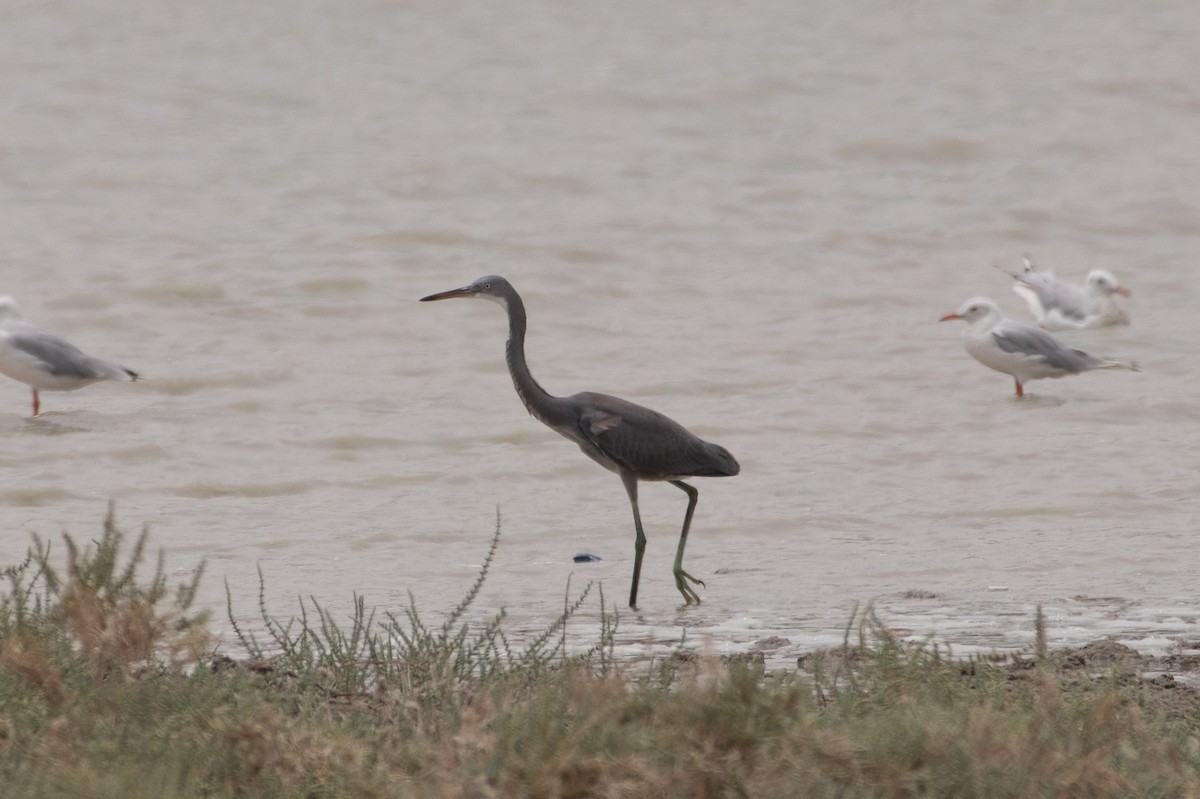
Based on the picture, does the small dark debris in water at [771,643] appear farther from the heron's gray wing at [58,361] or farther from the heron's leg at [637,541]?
the heron's gray wing at [58,361]

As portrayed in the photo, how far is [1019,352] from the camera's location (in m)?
13.5

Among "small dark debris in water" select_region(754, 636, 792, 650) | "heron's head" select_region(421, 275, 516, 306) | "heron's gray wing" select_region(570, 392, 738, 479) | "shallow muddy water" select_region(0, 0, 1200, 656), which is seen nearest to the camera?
"small dark debris in water" select_region(754, 636, 792, 650)

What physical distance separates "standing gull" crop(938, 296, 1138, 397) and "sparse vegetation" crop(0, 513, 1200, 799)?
9037 mm

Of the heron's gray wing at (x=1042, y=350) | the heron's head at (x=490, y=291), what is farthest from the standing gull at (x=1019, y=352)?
the heron's head at (x=490, y=291)

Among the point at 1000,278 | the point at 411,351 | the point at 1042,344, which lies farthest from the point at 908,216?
the point at 411,351

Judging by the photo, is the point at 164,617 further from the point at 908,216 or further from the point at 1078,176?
the point at 1078,176

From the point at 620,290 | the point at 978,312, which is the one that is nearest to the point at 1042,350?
the point at 978,312

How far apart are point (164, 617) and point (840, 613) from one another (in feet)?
10.3

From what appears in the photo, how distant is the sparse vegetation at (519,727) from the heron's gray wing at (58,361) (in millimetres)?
7780

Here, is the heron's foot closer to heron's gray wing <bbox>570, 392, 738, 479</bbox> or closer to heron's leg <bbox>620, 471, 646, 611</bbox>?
heron's leg <bbox>620, 471, 646, 611</bbox>

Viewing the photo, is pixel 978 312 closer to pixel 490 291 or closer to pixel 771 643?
pixel 490 291

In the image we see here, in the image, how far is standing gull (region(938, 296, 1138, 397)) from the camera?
531 inches

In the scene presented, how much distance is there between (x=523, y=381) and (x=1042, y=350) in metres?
7.41

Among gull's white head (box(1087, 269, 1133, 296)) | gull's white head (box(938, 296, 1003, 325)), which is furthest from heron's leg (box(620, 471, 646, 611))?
gull's white head (box(1087, 269, 1133, 296))
